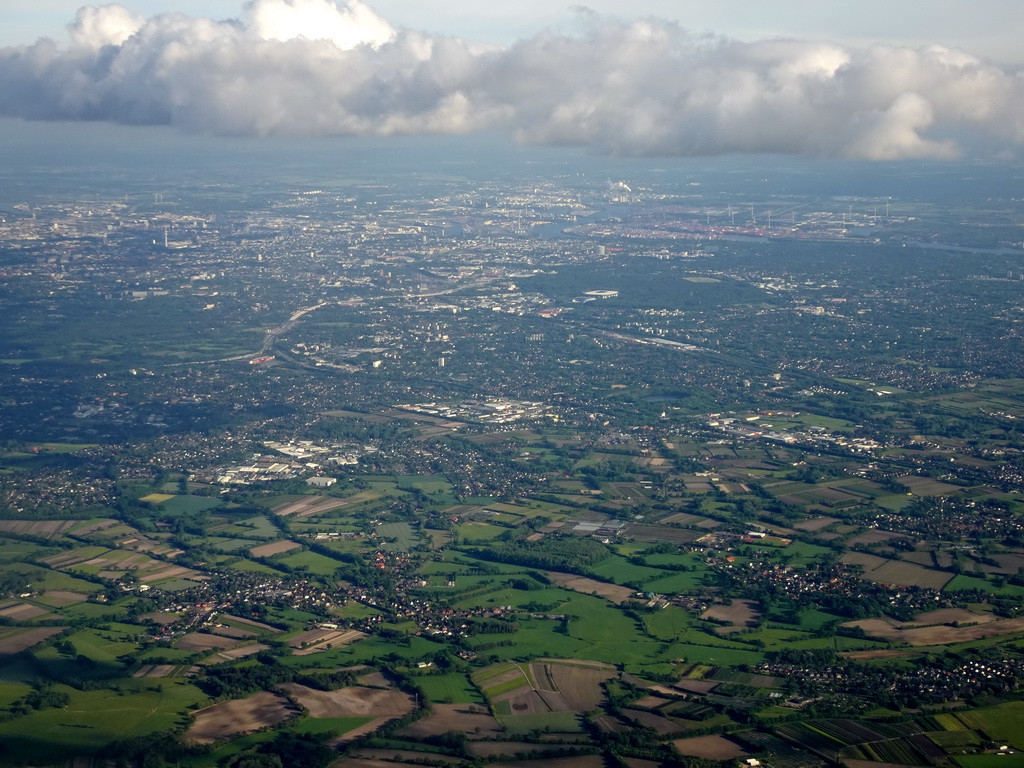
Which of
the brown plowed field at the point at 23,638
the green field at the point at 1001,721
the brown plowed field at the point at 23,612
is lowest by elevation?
the brown plowed field at the point at 23,612

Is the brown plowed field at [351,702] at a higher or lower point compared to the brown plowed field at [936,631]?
lower

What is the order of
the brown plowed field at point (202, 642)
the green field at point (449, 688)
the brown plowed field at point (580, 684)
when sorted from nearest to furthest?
1. the brown plowed field at point (580, 684)
2. the green field at point (449, 688)
3. the brown plowed field at point (202, 642)

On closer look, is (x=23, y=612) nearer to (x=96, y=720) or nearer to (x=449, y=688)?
(x=96, y=720)

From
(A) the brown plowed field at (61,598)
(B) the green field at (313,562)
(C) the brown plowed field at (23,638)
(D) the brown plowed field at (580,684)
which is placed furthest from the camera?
(B) the green field at (313,562)

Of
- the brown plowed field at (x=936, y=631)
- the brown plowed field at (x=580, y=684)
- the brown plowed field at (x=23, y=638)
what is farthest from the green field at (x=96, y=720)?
the brown plowed field at (x=936, y=631)

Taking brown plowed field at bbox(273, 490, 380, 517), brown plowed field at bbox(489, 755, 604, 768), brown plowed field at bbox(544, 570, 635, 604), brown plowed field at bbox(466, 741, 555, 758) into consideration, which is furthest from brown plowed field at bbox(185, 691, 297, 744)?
brown plowed field at bbox(273, 490, 380, 517)

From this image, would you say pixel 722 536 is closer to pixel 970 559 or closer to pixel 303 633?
pixel 970 559

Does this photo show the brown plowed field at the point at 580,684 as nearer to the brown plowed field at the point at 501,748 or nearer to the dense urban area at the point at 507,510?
the dense urban area at the point at 507,510

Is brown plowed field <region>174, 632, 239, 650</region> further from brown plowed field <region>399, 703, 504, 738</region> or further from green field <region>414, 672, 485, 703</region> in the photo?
brown plowed field <region>399, 703, 504, 738</region>
